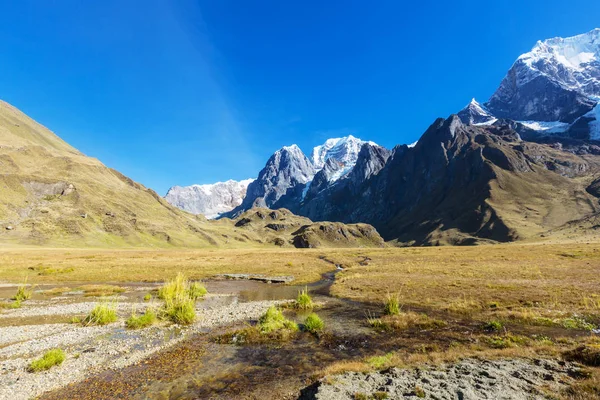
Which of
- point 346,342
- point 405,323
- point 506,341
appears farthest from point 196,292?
point 506,341

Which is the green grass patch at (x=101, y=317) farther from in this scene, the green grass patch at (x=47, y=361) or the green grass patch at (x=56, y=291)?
the green grass patch at (x=56, y=291)

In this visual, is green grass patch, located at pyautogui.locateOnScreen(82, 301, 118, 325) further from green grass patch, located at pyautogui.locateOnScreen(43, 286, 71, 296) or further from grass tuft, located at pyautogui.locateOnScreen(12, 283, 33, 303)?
green grass patch, located at pyautogui.locateOnScreen(43, 286, 71, 296)

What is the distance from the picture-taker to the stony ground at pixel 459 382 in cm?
1074

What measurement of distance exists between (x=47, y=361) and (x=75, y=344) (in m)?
4.04

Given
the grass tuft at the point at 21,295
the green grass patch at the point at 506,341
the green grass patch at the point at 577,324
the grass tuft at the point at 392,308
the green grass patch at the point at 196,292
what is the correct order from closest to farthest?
the green grass patch at the point at 506,341 < the green grass patch at the point at 577,324 < the grass tuft at the point at 392,308 < the grass tuft at the point at 21,295 < the green grass patch at the point at 196,292

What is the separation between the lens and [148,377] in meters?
15.6

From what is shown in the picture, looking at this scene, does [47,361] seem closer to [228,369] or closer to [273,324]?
[228,369]

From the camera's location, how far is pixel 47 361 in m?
16.2

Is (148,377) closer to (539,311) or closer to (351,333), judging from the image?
(351,333)

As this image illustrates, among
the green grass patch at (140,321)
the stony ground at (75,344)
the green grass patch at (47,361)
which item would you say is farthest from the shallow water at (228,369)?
the green grass patch at (140,321)

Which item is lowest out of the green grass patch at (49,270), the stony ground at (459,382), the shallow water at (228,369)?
the shallow water at (228,369)

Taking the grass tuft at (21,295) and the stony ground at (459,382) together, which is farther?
the grass tuft at (21,295)

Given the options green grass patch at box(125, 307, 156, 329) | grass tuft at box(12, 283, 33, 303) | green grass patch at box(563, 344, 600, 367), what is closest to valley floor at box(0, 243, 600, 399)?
green grass patch at box(563, 344, 600, 367)

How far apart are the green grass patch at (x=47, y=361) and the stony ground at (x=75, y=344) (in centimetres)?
32
